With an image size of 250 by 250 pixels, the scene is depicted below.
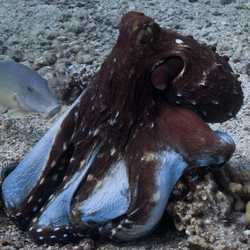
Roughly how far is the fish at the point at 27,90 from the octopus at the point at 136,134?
16 cm

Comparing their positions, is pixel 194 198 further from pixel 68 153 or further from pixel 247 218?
pixel 68 153

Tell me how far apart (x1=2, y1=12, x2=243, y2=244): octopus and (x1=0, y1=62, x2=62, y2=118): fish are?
0.16 m

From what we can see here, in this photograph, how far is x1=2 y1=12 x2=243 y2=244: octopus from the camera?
1.66 m

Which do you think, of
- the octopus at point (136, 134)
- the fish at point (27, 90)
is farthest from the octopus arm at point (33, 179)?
the fish at point (27, 90)

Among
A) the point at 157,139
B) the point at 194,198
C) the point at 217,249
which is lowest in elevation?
the point at 217,249

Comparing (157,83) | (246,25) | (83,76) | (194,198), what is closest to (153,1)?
(246,25)

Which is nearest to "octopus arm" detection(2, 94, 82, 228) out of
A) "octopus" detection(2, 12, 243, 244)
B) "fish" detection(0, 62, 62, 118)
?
"octopus" detection(2, 12, 243, 244)

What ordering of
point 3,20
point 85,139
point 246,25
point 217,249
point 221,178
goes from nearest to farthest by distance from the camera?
A: point 217,249
point 85,139
point 221,178
point 246,25
point 3,20

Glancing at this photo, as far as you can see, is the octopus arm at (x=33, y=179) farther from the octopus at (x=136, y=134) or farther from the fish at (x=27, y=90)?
the fish at (x=27, y=90)

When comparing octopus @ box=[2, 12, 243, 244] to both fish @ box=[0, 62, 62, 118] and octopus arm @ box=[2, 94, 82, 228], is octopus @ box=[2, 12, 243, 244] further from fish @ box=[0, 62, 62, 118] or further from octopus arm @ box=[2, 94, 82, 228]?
fish @ box=[0, 62, 62, 118]

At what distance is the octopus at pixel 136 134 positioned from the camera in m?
1.66

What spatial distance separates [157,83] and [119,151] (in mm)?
526

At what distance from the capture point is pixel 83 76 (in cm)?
337

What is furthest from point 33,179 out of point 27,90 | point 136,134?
point 136,134
